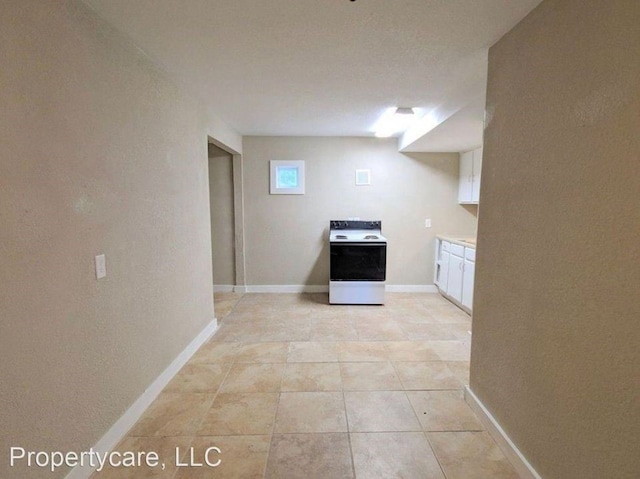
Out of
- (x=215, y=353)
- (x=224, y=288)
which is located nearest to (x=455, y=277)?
(x=215, y=353)

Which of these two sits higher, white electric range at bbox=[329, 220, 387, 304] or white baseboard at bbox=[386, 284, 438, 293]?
white electric range at bbox=[329, 220, 387, 304]

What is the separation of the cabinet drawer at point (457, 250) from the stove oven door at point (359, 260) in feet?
2.84

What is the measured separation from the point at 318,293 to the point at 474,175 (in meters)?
2.62

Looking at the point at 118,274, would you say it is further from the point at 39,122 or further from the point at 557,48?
the point at 557,48

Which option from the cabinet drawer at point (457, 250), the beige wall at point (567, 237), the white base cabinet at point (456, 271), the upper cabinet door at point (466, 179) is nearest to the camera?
the beige wall at point (567, 237)

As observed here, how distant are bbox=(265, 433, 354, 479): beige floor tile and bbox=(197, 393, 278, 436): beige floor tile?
160mm

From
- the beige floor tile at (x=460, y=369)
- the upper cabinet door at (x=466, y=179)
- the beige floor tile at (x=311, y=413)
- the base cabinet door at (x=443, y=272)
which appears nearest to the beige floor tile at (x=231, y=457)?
the beige floor tile at (x=311, y=413)

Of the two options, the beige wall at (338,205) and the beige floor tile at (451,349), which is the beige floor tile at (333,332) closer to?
the beige floor tile at (451,349)

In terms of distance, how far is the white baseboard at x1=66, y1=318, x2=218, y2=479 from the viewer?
58.6 inches

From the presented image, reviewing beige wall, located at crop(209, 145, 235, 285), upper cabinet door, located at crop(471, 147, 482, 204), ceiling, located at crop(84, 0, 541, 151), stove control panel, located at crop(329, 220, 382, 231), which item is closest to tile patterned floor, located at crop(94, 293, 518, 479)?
beige wall, located at crop(209, 145, 235, 285)

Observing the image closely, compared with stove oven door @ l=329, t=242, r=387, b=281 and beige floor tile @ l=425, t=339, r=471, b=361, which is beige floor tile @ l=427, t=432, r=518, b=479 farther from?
stove oven door @ l=329, t=242, r=387, b=281

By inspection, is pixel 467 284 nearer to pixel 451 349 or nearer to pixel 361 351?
pixel 451 349

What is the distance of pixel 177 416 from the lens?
6.34ft

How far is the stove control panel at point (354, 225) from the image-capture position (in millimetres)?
4492
